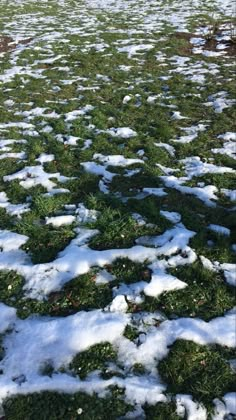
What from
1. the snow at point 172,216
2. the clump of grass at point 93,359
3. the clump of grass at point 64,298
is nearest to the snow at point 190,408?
the clump of grass at point 93,359

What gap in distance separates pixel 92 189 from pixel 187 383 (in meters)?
4.18

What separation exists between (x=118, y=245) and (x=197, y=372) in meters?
2.32

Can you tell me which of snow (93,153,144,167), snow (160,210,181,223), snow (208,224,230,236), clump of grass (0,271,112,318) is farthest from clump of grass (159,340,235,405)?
snow (93,153,144,167)

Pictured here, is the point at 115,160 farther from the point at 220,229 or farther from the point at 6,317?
the point at 6,317

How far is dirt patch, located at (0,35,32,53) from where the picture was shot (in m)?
17.0

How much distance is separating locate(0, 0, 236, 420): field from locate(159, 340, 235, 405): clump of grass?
0.01m

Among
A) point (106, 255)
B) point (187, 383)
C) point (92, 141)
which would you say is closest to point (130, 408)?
point (187, 383)

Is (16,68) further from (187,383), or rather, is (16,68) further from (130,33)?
(187,383)

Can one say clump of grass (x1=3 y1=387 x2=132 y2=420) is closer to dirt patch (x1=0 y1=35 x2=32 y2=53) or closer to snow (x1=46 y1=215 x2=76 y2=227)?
snow (x1=46 y1=215 x2=76 y2=227)

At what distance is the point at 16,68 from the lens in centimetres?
1447

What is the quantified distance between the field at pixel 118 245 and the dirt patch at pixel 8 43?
3920mm

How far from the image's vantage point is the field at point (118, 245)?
422 centimetres

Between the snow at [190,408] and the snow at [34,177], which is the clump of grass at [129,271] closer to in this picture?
the snow at [190,408]

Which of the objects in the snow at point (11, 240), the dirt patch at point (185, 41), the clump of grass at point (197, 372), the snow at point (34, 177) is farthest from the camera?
the dirt patch at point (185, 41)
